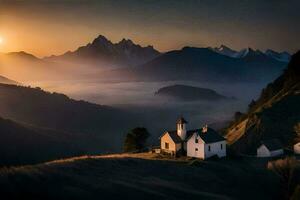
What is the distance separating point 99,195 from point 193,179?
58.8 ft

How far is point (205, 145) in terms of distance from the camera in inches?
3017

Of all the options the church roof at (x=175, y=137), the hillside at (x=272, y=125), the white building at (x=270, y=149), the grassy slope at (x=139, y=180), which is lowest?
the grassy slope at (x=139, y=180)

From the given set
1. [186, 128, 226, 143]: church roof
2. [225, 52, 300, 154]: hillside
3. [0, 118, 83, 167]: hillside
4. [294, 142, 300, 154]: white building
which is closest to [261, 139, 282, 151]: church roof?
[294, 142, 300, 154]: white building

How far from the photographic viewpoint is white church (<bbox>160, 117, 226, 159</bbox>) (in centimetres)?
7706

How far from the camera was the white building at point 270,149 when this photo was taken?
284ft

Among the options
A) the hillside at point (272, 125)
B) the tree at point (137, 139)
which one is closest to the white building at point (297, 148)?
the hillside at point (272, 125)

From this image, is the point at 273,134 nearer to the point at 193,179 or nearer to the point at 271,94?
the point at 271,94

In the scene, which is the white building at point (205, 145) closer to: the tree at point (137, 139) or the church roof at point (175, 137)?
the church roof at point (175, 137)

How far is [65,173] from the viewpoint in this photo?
177 ft

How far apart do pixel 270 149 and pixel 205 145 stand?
1681 centimetres

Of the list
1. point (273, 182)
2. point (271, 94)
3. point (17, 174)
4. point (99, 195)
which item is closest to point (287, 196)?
point (273, 182)

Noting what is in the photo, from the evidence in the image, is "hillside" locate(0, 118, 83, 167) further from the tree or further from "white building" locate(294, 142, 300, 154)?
"white building" locate(294, 142, 300, 154)

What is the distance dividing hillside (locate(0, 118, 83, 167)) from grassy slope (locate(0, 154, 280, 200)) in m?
86.8

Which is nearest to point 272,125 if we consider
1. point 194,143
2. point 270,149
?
point 270,149
